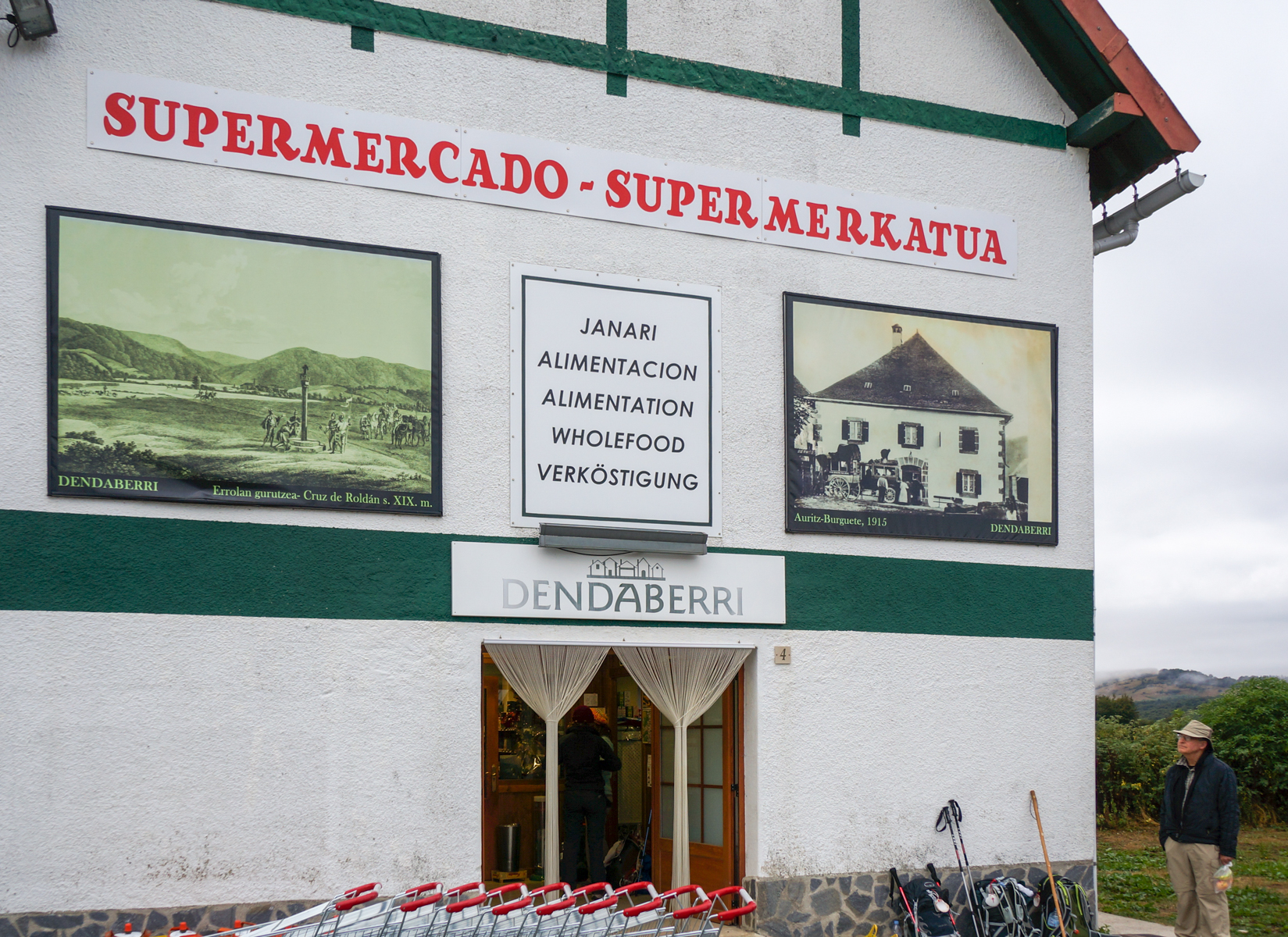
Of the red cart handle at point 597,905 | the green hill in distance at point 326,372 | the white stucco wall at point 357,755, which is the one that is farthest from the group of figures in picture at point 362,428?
the red cart handle at point 597,905

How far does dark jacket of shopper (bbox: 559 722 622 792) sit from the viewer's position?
1030 centimetres

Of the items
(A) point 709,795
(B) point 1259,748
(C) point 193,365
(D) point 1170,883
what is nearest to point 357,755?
(C) point 193,365

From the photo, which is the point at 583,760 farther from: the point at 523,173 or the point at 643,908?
the point at 523,173

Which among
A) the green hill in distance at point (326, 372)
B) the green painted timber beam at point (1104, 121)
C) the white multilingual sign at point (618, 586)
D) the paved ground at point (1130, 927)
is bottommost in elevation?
the paved ground at point (1130, 927)

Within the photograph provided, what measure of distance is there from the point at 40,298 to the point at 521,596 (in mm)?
3617

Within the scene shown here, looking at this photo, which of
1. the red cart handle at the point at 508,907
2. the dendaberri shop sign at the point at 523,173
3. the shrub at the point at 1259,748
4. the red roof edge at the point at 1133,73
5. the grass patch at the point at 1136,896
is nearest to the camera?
the red cart handle at the point at 508,907

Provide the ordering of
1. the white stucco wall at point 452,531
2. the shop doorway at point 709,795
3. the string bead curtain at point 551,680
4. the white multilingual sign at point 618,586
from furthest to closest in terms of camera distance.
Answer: the shop doorway at point 709,795
the string bead curtain at point 551,680
the white multilingual sign at point 618,586
the white stucco wall at point 452,531

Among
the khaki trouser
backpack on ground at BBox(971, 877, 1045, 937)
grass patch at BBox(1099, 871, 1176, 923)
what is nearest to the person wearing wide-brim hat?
the khaki trouser

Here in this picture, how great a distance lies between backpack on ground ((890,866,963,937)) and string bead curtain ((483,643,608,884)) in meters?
2.58

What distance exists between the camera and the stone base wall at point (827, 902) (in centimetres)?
897

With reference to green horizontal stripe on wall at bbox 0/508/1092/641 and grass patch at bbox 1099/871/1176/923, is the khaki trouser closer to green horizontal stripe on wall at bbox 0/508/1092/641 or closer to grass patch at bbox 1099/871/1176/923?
grass patch at bbox 1099/871/1176/923

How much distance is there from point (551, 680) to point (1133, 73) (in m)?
6.89

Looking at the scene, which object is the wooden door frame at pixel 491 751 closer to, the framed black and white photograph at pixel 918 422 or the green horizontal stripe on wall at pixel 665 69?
the framed black and white photograph at pixel 918 422

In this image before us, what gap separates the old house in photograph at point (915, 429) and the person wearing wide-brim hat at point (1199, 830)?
8.06 ft
